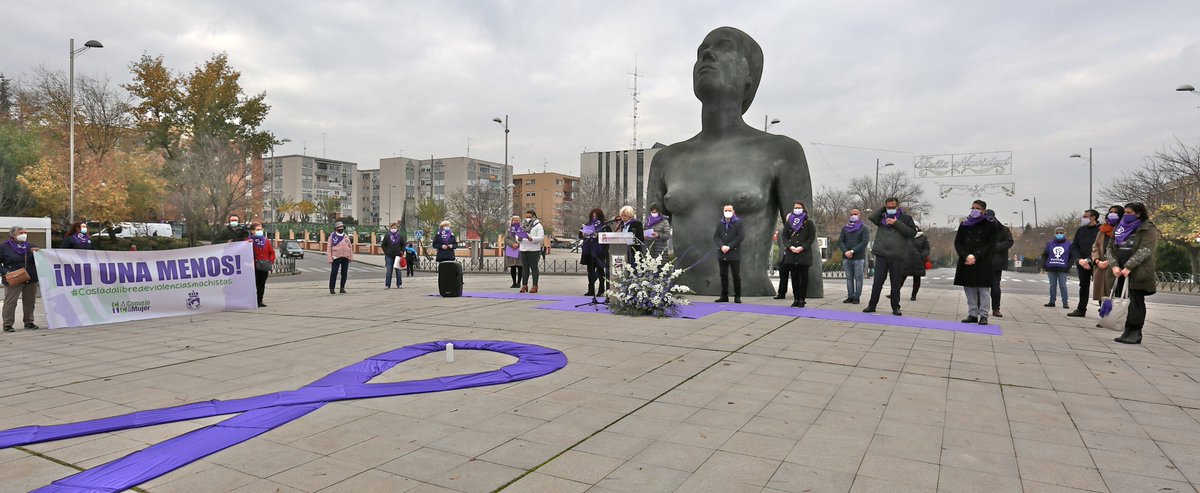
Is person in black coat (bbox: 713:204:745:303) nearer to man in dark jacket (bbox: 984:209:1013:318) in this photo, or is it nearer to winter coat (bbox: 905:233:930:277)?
winter coat (bbox: 905:233:930:277)

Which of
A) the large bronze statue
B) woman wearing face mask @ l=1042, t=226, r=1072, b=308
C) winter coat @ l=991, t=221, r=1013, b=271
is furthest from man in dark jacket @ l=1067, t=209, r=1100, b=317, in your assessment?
the large bronze statue

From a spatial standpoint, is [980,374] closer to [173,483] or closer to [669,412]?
[669,412]

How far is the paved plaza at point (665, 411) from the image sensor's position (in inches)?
120

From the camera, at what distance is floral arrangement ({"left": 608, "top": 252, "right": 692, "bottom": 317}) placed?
8.97 meters

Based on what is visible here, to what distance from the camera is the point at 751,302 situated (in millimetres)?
11273

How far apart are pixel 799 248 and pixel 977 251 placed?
8.64 ft

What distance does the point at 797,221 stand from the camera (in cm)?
1059

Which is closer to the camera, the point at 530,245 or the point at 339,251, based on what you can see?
the point at 530,245

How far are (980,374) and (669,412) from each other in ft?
10.0

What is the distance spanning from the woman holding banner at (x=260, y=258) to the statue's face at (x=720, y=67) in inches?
340

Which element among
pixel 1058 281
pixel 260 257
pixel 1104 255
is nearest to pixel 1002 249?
pixel 1104 255

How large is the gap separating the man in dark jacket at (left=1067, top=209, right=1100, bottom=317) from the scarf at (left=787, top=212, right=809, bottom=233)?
4.38 meters

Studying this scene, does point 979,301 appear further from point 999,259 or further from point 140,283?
point 140,283

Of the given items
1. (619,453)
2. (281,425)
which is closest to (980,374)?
(619,453)
